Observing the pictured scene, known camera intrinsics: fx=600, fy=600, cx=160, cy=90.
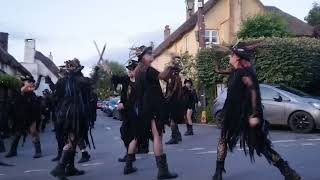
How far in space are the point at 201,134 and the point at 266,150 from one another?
950cm

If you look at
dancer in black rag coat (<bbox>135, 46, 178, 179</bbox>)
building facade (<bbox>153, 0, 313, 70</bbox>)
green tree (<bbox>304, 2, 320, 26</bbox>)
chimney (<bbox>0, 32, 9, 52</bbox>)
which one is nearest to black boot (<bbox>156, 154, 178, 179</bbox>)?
dancer in black rag coat (<bbox>135, 46, 178, 179</bbox>)

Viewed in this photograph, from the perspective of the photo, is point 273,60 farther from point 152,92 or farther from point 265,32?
point 152,92

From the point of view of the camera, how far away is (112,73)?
9266mm

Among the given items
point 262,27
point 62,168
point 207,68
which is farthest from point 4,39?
point 62,168

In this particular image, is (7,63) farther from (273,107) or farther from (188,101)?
(273,107)

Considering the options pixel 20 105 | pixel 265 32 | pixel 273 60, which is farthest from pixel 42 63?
pixel 20 105

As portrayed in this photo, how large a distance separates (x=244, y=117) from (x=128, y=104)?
2249 millimetres

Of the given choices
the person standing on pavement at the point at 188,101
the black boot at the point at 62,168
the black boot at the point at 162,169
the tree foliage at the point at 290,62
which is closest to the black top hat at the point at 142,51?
the black boot at the point at 162,169

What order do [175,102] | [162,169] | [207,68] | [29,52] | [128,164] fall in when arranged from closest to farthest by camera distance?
[162,169] < [128,164] < [175,102] < [207,68] < [29,52]

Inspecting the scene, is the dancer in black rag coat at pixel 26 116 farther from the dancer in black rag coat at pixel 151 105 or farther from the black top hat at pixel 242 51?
the black top hat at pixel 242 51

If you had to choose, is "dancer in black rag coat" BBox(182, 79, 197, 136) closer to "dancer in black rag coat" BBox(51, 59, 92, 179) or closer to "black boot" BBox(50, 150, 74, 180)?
"dancer in black rag coat" BBox(51, 59, 92, 179)

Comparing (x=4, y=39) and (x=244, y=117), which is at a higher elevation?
(x=4, y=39)

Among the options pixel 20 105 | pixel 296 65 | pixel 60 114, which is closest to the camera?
pixel 60 114

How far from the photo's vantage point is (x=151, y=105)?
337 inches
